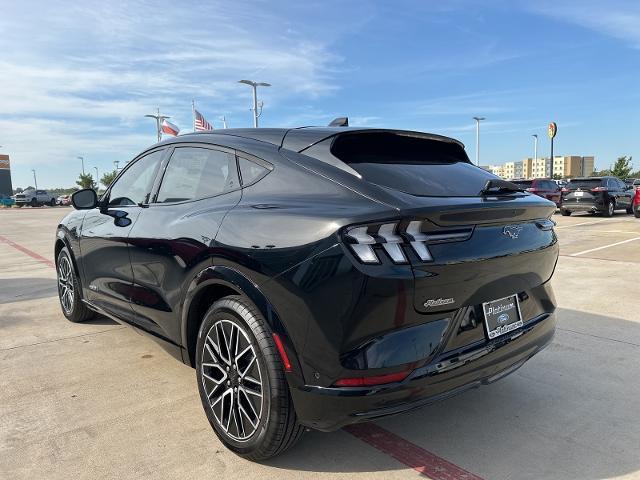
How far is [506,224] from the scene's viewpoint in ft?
8.12

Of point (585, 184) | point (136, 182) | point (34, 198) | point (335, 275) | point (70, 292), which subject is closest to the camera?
point (335, 275)

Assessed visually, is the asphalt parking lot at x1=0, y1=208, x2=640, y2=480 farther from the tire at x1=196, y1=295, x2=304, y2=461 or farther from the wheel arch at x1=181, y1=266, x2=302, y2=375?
the wheel arch at x1=181, y1=266, x2=302, y2=375

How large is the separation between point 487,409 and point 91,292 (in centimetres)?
321

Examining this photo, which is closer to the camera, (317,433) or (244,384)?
(244,384)

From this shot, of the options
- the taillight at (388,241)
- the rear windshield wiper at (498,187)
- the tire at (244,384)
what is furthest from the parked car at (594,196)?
the tire at (244,384)

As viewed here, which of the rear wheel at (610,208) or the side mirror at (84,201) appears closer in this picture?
the side mirror at (84,201)

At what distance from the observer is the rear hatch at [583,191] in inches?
717

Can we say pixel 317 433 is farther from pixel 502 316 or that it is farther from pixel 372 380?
pixel 502 316

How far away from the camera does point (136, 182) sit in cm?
375

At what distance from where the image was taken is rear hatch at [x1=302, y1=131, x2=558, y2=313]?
2086 millimetres

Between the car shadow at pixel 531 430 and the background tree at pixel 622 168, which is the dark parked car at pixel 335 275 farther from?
the background tree at pixel 622 168

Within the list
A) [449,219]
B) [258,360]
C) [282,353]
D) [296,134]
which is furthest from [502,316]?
[296,134]

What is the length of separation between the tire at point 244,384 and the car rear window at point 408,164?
88cm

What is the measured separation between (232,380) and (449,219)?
134cm
